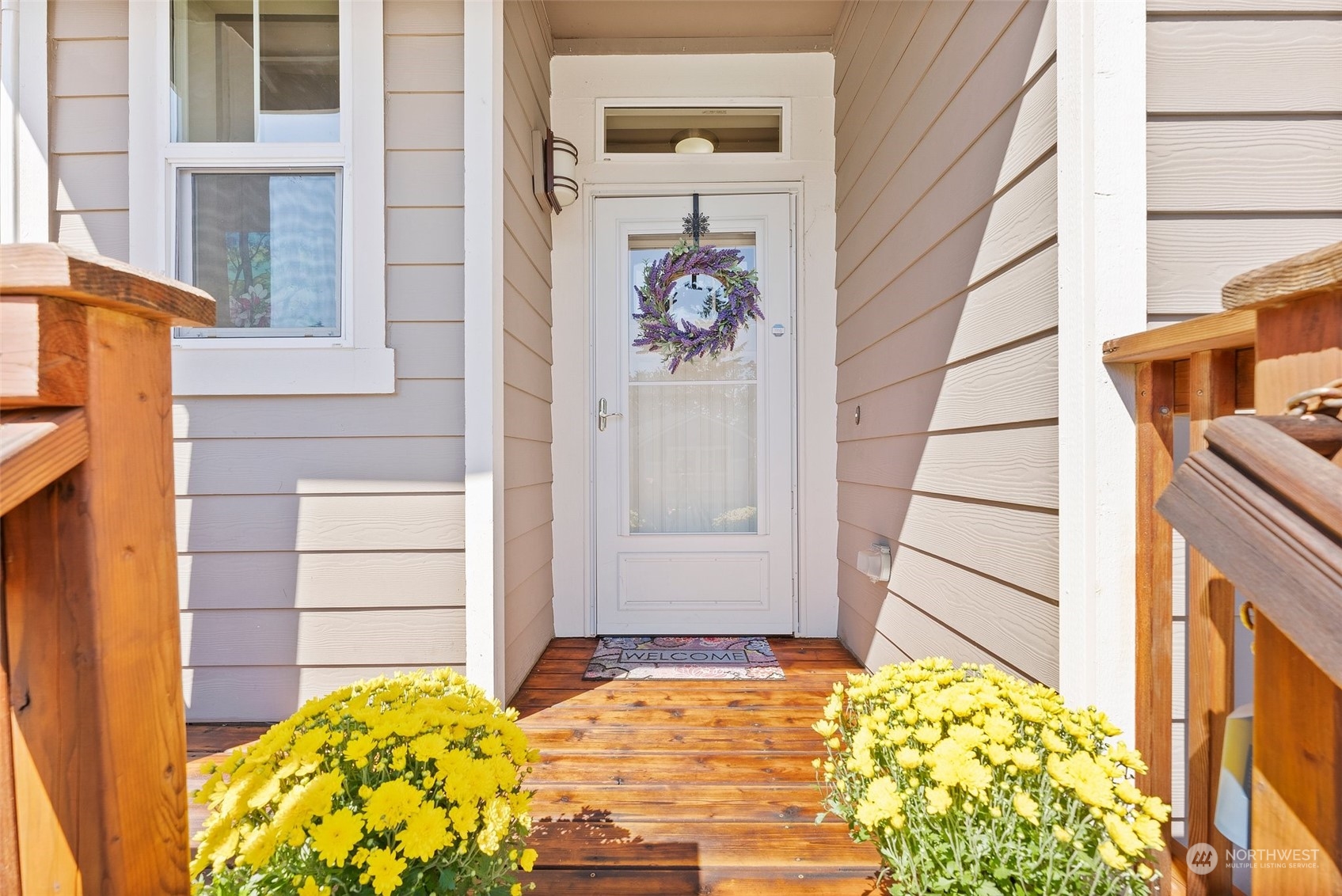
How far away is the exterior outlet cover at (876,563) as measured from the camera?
1.99 metres

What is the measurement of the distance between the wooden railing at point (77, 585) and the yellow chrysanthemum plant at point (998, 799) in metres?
0.81

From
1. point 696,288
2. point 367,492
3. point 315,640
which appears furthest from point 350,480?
point 696,288

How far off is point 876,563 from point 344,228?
6.50 feet

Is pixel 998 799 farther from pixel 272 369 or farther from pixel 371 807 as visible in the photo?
pixel 272 369

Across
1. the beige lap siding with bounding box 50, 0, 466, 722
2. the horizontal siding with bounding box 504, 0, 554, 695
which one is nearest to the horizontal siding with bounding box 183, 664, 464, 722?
the beige lap siding with bounding box 50, 0, 466, 722

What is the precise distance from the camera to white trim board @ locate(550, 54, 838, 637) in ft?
8.61

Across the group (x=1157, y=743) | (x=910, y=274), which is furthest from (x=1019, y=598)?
(x=910, y=274)

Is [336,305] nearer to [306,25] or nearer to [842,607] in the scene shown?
[306,25]

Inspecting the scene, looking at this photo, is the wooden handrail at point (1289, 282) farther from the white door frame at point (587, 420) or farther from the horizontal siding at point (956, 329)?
the white door frame at point (587, 420)

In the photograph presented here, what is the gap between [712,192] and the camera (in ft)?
8.66

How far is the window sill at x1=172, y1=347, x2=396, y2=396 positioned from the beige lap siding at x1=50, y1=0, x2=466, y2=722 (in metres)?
0.04

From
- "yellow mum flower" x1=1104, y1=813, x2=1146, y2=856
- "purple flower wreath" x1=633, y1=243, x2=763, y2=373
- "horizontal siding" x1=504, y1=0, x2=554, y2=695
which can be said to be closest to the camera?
"yellow mum flower" x1=1104, y1=813, x2=1146, y2=856

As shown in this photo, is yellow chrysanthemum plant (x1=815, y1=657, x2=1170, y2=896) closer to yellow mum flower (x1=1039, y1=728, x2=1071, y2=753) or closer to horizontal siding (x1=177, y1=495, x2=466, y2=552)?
yellow mum flower (x1=1039, y1=728, x2=1071, y2=753)

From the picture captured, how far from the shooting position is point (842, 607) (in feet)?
8.34
